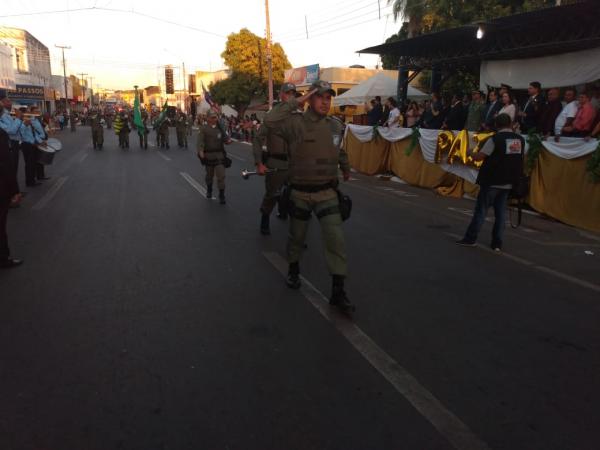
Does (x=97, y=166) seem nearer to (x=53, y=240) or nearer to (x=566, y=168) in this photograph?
(x=53, y=240)

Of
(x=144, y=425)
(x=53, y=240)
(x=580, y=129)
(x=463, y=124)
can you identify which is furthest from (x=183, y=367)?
(x=463, y=124)

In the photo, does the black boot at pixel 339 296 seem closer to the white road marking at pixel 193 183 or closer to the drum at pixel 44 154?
the white road marking at pixel 193 183

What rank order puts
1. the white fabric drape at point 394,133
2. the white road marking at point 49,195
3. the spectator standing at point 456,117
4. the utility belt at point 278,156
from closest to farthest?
the utility belt at point 278,156 → the white road marking at point 49,195 → the spectator standing at point 456,117 → the white fabric drape at point 394,133

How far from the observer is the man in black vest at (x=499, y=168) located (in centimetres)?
653

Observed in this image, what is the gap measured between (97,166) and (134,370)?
14.4m

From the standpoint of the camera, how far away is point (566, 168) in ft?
28.0

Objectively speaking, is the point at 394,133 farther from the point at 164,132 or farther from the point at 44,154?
the point at 164,132

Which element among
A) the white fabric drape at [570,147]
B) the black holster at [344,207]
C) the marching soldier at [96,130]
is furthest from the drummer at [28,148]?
the marching soldier at [96,130]

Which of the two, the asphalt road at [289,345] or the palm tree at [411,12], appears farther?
the palm tree at [411,12]

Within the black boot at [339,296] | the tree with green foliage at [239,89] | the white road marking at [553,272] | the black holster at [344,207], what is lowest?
the white road marking at [553,272]

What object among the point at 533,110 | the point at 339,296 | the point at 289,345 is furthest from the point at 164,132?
the point at 289,345

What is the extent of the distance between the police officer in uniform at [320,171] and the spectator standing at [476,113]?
8410mm

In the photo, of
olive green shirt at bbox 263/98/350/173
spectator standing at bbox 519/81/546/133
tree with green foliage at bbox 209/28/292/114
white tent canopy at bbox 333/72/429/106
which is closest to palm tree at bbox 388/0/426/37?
white tent canopy at bbox 333/72/429/106

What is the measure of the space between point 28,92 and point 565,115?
4823 centimetres
